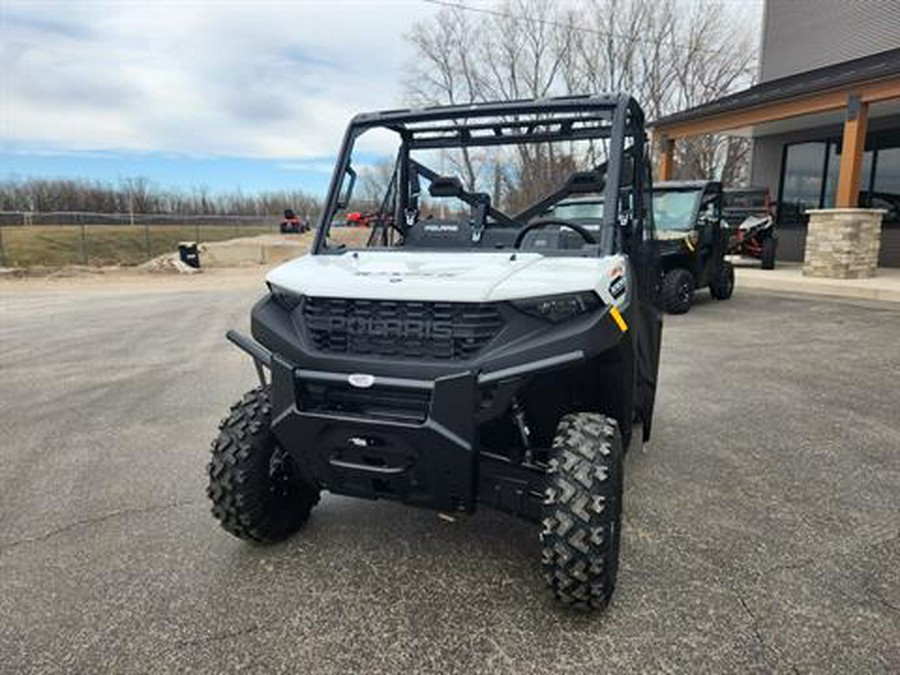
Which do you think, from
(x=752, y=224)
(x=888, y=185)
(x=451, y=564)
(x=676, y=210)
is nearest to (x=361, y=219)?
(x=451, y=564)

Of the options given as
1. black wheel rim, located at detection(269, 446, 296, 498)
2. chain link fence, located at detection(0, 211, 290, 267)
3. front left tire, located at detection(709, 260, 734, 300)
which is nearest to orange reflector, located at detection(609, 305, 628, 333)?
black wheel rim, located at detection(269, 446, 296, 498)

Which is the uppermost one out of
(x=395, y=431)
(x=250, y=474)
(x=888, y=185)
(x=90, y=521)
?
(x=888, y=185)

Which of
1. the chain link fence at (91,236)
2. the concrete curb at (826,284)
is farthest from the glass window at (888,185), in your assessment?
the chain link fence at (91,236)

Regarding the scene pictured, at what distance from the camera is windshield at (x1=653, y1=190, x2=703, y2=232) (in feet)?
31.9

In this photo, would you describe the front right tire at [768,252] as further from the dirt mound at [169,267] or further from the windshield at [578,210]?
the dirt mound at [169,267]

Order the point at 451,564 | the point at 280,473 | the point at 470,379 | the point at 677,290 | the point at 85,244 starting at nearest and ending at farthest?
1. the point at 470,379
2. the point at 451,564
3. the point at 280,473
4. the point at 677,290
5. the point at 85,244

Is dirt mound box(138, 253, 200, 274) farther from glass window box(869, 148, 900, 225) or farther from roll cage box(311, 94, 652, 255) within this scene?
roll cage box(311, 94, 652, 255)

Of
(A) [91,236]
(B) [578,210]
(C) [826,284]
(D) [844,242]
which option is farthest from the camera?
(A) [91,236]

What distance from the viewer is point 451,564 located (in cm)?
294

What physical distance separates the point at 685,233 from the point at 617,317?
769cm

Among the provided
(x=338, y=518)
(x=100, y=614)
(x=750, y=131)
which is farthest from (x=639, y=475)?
(x=750, y=131)

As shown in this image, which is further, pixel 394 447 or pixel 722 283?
pixel 722 283

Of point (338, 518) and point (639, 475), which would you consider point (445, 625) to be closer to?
point (338, 518)

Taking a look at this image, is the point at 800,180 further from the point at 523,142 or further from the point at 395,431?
the point at 395,431
